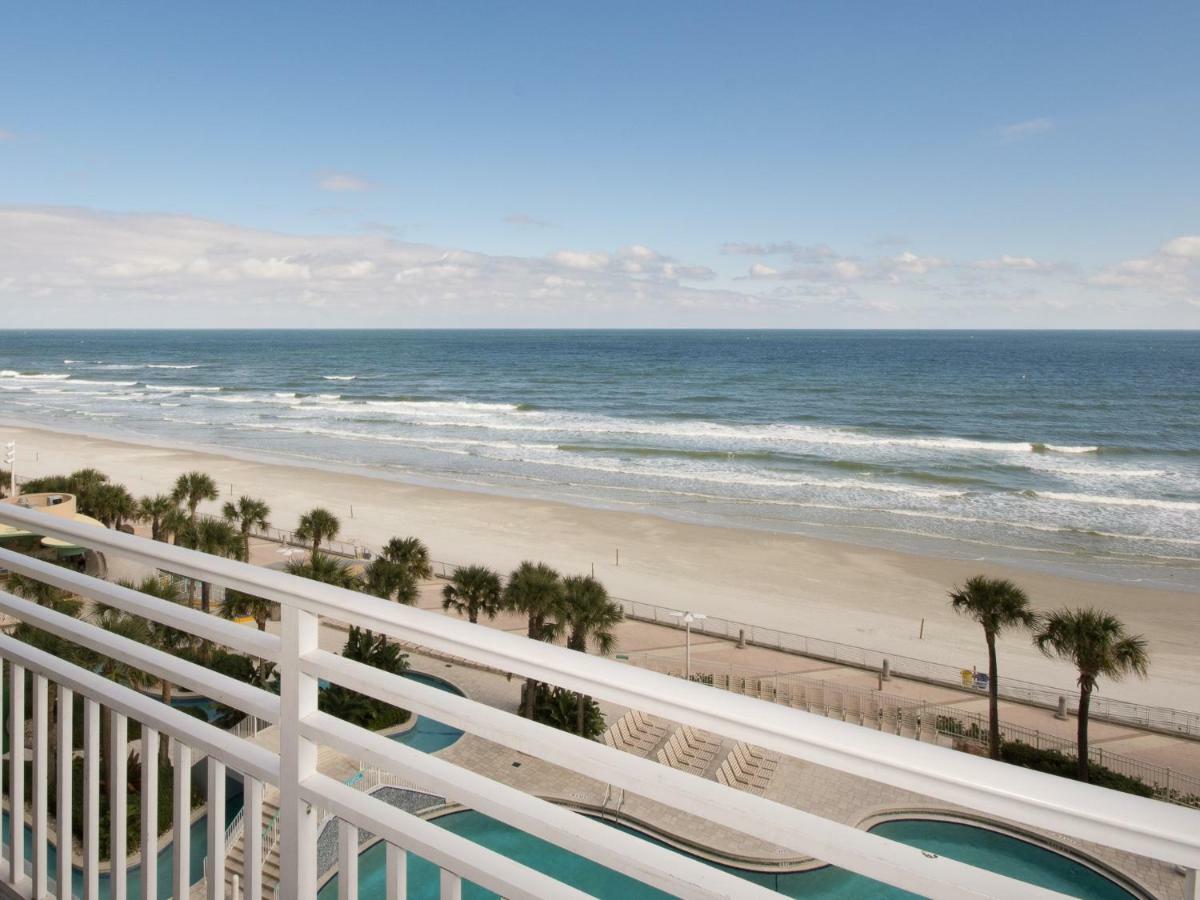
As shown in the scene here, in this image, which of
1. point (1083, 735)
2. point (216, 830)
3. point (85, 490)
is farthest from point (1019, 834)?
point (85, 490)

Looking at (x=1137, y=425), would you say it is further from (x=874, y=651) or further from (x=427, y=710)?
(x=427, y=710)

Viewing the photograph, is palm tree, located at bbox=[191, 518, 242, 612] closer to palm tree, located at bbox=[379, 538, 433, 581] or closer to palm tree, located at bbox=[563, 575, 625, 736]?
palm tree, located at bbox=[379, 538, 433, 581]

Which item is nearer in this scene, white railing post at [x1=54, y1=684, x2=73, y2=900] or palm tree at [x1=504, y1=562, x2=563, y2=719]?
white railing post at [x1=54, y1=684, x2=73, y2=900]

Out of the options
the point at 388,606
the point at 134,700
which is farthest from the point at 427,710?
A: the point at 134,700

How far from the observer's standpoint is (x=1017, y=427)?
5150 cm

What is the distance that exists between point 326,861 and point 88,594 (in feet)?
17.9

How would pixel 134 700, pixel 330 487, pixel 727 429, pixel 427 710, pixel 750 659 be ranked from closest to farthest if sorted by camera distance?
pixel 427 710 < pixel 134 700 < pixel 750 659 < pixel 330 487 < pixel 727 429

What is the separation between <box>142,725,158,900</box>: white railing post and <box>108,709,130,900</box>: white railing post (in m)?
0.11

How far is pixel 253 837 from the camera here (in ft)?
6.44

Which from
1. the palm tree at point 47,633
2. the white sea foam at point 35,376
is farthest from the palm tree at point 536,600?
the white sea foam at point 35,376

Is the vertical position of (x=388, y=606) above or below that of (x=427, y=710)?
above

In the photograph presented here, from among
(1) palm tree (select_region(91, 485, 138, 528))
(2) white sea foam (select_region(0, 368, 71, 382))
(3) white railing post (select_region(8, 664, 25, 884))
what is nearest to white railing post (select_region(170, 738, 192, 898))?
(3) white railing post (select_region(8, 664, 25, 884))

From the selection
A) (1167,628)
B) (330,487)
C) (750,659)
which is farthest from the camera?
(330,487)

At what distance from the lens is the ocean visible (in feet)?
98.4
